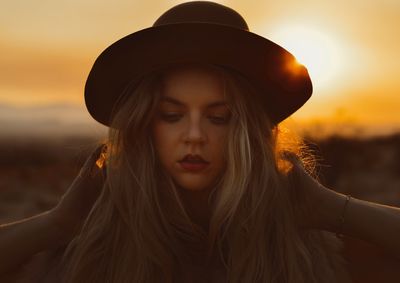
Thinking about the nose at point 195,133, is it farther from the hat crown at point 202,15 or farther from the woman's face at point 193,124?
the hat crown at point 202,15

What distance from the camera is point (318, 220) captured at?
2814mm

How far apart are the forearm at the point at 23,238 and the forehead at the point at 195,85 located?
0.89 meters

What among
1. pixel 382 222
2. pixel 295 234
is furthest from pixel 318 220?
pixel 382 222

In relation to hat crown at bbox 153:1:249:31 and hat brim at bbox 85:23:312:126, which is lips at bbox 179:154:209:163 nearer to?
hat brim at bbox 85:23:312:126

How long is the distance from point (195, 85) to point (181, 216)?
0.67 m

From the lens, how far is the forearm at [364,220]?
9.17ft

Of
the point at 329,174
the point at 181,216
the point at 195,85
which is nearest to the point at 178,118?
the point at 195,85

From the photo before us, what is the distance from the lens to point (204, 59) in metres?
2.55

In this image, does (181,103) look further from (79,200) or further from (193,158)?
(79,200)

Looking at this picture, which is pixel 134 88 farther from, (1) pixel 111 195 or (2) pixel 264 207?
A: (2) pixel 264 207

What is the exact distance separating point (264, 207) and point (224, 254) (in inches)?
12.6

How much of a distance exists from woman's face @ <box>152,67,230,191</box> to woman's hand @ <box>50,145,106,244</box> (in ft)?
1.45

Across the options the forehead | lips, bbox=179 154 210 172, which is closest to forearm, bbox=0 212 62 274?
lips, bbox=179 154 210 172

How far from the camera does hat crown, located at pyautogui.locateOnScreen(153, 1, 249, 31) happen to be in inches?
106
